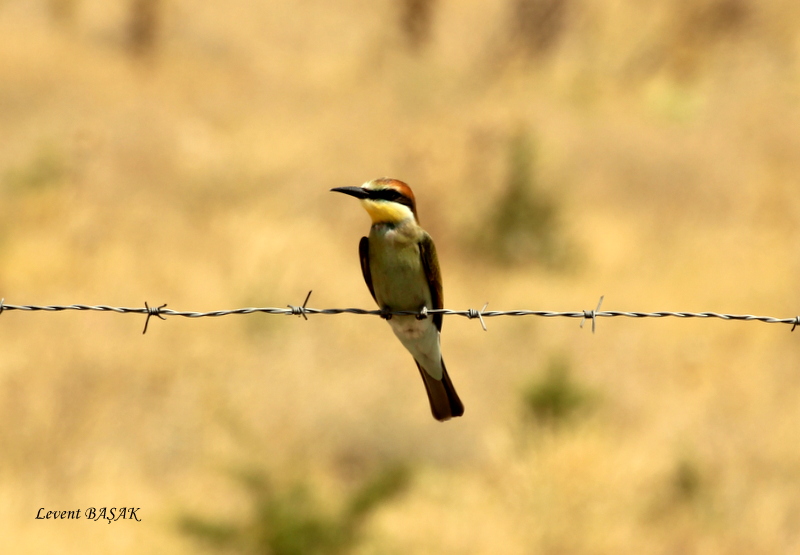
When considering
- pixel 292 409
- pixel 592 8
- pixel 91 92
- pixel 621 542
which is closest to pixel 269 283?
pixel 292 409

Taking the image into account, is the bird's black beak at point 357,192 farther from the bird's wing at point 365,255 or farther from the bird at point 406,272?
the bird's wing at point 365,255

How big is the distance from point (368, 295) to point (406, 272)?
5.40m

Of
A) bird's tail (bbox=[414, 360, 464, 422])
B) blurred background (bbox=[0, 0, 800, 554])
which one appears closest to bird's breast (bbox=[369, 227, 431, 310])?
bird's tail (bbox=[414, 360, 464, 422])

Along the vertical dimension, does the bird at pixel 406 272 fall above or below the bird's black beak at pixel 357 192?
below

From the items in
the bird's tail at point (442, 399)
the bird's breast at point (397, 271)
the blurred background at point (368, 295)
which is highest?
the blurred background at point (368, 295)

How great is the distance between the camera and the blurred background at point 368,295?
6.33 m

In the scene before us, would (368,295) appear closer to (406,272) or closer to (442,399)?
(442,399)

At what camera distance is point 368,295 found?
376 inches

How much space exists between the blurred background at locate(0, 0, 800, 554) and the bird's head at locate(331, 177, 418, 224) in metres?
2.14

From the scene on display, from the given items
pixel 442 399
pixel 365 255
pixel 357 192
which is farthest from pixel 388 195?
pixel 442 399

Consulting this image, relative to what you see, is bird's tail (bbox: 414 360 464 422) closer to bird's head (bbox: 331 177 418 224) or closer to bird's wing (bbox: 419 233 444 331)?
bird's wing (bbox: 419 233 444 331)

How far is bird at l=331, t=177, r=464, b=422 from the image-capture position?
415cm

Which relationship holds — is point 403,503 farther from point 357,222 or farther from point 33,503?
point 357,222

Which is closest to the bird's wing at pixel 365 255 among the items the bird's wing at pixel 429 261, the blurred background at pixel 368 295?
the bird's wing at pixel 429 261
